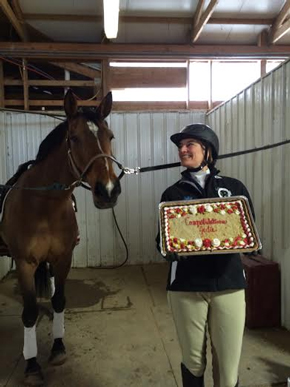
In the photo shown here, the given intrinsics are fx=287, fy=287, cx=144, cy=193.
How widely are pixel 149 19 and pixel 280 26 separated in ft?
5.89

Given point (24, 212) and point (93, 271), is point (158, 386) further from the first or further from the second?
point (93, 271)

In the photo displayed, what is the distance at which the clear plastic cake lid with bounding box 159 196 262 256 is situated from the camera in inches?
42.7

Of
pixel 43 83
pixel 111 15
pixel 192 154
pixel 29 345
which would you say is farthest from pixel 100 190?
pixel 43 83

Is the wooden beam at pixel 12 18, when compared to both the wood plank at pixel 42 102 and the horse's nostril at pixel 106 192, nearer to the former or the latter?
the wood plank at pixel 42 102

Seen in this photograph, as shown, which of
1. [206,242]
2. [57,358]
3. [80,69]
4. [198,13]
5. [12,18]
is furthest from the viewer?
[80,69]

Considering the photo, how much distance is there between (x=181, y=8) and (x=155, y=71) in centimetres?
91

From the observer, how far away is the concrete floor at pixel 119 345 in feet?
6.05

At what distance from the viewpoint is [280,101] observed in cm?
236

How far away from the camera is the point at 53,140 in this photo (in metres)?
1.92

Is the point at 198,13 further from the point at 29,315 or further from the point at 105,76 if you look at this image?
the point at 29,315

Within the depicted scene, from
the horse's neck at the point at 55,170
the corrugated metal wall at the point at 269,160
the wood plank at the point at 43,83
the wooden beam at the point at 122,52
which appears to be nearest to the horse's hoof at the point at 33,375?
the horse's neck at the point at 55,170

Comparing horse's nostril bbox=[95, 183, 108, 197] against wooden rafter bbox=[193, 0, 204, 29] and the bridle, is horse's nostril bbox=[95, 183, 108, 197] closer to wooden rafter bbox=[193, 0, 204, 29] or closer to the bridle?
the bridle

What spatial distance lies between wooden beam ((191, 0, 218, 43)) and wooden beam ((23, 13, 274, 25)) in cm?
19

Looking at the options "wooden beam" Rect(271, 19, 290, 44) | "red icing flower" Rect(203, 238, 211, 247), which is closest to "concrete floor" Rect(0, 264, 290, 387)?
"red icing flower" Rect(203, 238, 211, 247)
